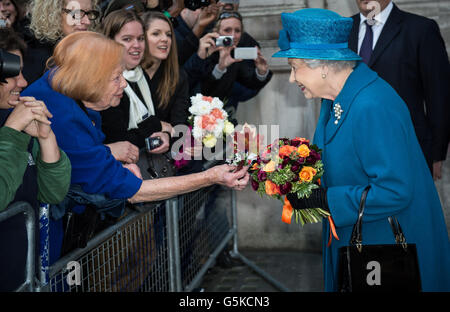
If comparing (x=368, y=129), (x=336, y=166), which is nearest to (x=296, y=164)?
(x=336, y=166)

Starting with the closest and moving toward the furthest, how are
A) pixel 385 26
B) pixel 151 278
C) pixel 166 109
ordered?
1. pixel 151 278
2. pixel 166 109
3. pixel 385 26

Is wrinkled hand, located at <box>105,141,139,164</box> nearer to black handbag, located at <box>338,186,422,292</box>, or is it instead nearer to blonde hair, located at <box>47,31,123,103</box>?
blonde hair, located at <box>47,31,123,103</box>

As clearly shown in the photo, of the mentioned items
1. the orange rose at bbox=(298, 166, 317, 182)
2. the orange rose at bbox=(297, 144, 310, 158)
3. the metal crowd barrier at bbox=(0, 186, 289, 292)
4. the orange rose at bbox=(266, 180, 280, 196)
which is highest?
the orange rose at bbox=(297, 144, 310, 158)

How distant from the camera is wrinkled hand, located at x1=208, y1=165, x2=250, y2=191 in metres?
3.07

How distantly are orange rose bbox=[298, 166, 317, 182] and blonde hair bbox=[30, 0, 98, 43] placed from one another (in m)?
2.12

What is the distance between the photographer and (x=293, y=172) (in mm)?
2605

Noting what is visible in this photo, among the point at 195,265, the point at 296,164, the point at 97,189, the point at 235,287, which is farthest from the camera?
the point at 235,287

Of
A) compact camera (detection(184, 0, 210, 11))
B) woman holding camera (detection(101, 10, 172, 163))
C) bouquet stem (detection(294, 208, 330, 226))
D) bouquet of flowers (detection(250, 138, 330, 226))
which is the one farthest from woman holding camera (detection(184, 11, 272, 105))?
bouquet stem (detection(294, 208, 330, 226))

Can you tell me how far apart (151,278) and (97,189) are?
1.23 m

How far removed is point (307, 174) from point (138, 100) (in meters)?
1.70

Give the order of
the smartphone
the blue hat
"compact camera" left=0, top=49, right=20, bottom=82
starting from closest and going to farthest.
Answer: "compact camera" left=0, top=49, right=20, bottom=82 < the blue hat < the smartphone

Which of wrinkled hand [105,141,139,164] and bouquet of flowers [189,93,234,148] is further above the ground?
bouquet of flowers [189,93,234,148]

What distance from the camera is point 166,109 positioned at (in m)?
4.16

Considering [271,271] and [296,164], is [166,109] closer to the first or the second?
[296,164]
